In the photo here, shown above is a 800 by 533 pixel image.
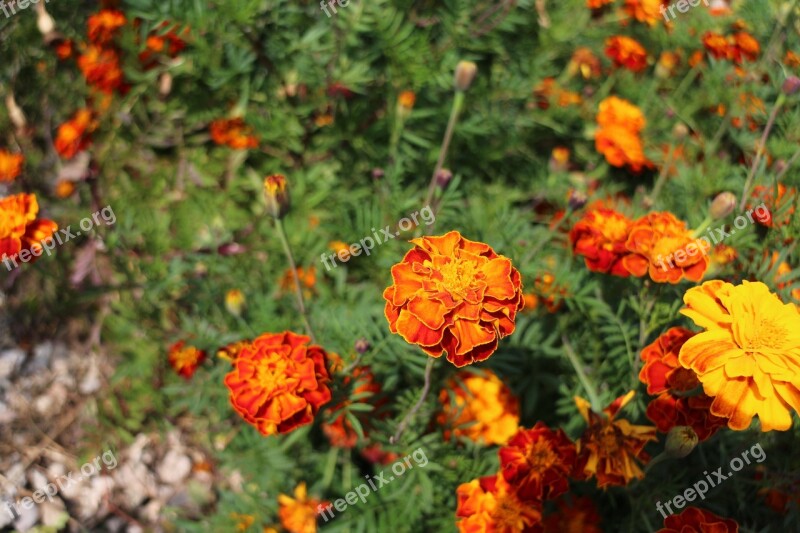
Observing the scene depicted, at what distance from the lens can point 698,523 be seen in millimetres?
1007

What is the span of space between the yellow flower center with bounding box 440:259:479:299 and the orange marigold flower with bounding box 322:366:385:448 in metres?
0.39

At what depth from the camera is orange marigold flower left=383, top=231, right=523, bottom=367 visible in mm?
858

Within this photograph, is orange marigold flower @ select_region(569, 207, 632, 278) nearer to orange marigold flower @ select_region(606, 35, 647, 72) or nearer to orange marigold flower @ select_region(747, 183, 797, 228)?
orange marigold flower @ select_region(747, 183, 797, 228)

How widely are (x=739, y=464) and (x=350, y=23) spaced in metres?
1.59

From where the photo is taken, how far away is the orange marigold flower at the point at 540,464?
3.60 ft

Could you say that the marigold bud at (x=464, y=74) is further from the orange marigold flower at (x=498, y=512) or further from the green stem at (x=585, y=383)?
the orange marigold flower at (x=498, y=512)

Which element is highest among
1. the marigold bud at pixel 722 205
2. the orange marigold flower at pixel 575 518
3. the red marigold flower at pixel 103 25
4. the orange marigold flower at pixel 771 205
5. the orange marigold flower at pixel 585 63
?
the red marigold flower at pixel 103 25

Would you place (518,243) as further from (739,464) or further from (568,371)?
(739,464)

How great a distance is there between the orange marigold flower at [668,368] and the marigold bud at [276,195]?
780 millimetres

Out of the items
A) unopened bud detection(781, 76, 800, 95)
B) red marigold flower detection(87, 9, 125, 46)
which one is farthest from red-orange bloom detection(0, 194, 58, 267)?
unopened bud detection(781, 76, 800, 95)

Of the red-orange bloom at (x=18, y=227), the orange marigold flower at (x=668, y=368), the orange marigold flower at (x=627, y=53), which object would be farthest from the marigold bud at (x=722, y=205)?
the red-orange bloom at (x=18, y=227)

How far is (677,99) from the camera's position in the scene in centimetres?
234

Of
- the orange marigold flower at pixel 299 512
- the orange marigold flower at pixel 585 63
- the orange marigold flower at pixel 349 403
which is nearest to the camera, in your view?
the orange marigold flower at pixel 349 403

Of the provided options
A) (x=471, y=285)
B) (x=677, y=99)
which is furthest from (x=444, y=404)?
(x=677, y=99)
